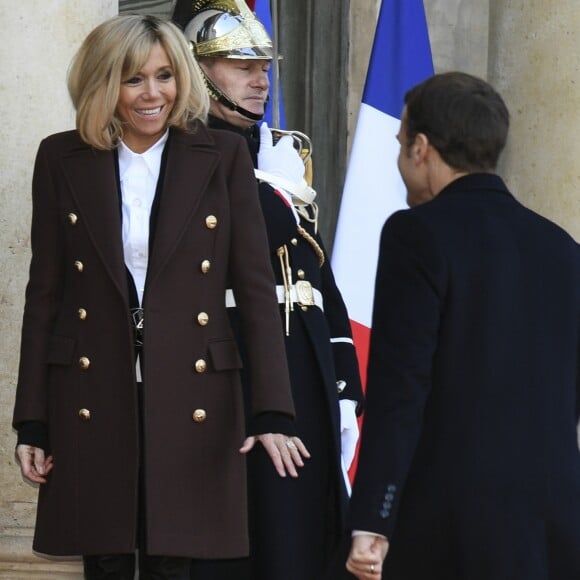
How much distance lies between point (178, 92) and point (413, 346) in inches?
45.2

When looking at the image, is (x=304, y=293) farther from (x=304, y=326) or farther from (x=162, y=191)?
(x=162, y=191)

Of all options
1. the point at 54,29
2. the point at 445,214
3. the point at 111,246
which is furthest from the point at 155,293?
the point at 54,29

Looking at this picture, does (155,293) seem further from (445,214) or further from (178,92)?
(445,214)

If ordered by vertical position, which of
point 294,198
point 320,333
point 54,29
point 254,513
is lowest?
point 254,513

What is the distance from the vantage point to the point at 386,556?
349 cm

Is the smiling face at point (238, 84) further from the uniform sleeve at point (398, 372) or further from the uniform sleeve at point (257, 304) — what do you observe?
the uniform sleeve at point (398, 372)

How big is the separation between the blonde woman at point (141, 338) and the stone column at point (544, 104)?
91.2 inches

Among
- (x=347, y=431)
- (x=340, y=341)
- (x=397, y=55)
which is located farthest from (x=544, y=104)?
(x=347, y=431)

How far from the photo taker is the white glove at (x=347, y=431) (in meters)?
5.02

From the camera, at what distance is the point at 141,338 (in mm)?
4105

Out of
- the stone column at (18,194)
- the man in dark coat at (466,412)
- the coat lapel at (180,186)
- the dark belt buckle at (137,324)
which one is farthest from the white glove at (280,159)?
the man in dark coat at (466,412)

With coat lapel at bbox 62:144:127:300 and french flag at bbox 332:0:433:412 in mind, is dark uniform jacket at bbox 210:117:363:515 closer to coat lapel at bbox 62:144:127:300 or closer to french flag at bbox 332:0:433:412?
coat lapel at bbox 62:144:127:300

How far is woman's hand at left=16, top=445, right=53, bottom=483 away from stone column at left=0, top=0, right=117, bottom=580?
849 mm

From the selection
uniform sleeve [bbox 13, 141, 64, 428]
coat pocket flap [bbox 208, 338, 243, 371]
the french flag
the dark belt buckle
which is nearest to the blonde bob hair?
uniform sleeve [bbox 13, 141, 64, 428]
